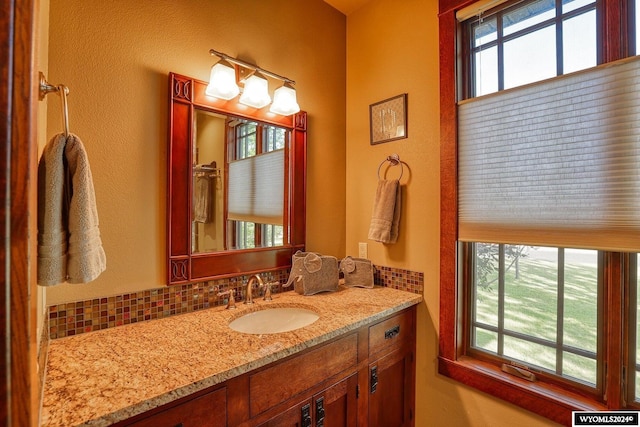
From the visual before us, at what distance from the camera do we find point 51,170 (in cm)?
72

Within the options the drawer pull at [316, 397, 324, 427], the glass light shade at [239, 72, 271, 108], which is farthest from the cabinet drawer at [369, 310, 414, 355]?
the glass light shade at [239, 72, 271, 108]

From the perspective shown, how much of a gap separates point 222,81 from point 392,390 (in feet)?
5.65

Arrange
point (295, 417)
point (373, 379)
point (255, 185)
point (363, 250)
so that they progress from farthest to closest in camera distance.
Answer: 1. point (363, 250)
2. point (255, 185)
3. point (373, 379)
4. point (295, 417)

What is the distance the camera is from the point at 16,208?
1.53 ft

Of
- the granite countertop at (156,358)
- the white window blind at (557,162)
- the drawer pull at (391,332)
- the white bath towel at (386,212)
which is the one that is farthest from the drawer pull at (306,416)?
the white window blind at (557,162)

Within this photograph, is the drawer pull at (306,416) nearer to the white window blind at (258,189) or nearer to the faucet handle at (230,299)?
the faucet handle at (230,299)

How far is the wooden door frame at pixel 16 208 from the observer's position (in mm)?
448

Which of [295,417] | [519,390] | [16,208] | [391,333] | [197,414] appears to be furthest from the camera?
[391,333]

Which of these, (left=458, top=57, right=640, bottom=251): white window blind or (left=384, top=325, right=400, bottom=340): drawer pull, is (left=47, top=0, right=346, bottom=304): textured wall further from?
(left=458, top=57, right=640, bottom=251): white window blind

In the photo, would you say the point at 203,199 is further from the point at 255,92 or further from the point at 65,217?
the point at 65,217

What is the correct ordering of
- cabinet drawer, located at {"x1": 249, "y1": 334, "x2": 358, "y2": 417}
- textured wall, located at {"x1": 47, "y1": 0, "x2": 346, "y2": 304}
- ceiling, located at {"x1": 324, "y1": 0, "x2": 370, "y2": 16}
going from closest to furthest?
1. cabinet drawer, located at {"x1": 249, "y1": 334, "x2": 358, "y2": 417}
2. textured wall, located at {"x1": 47, "y1": 0, "x2": 346, "y2": 304}
3. ceiling, located at {"x1": 324, "y1": 0, "x2": 370, "y2": 16}

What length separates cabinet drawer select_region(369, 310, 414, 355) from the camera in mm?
1418

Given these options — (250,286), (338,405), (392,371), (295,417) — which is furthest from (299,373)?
(392,371)

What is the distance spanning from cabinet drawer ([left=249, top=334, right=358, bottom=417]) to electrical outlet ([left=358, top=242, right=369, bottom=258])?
72 centimetres
